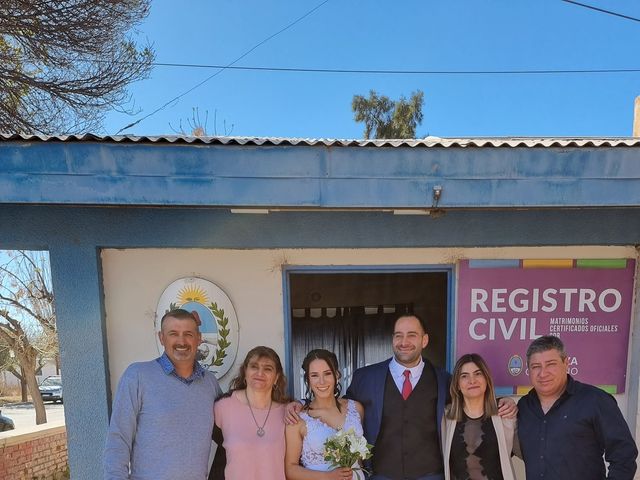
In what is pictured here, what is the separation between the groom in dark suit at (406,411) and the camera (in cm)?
235

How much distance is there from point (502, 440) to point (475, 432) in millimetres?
155

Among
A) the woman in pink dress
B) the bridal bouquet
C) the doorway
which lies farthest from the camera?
the doorway

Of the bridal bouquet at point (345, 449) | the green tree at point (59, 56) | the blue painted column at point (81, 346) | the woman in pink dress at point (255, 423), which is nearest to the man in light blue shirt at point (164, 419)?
the woman in pink dress at point (255, 423)

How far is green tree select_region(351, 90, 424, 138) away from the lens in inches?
925

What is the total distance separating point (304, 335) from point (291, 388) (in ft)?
2.18

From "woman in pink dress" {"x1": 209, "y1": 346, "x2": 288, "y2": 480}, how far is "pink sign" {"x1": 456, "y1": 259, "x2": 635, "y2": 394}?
158 centimetres

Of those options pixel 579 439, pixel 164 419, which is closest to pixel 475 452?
pixel 579 439

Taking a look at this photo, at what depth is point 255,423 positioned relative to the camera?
7.32 ft

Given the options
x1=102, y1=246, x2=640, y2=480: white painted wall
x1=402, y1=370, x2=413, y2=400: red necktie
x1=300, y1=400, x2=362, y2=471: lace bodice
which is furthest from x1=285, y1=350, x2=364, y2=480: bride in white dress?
x1=102, y1=246, x2=640, y2=480: white painted wall

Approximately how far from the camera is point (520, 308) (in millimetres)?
3033

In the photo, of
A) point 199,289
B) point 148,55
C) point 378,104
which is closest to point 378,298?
point 199,289

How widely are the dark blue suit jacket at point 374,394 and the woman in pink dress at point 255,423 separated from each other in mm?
523

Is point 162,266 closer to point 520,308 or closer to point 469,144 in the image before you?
point 469,144

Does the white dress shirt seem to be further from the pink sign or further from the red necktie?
the pink sign
